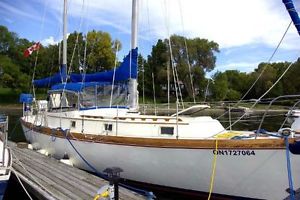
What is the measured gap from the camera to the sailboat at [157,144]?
24.2ft

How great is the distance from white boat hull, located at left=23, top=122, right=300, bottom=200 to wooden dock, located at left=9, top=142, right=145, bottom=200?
0.83 meters

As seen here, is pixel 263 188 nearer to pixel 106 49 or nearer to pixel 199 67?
pixel 106 49

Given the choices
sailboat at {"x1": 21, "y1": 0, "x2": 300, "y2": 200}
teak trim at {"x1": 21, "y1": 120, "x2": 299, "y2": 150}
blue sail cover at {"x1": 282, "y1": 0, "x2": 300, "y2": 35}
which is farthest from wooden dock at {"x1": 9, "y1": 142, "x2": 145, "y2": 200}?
blue sail cover at {"x1": 282, "y1": 0, "x2": 300, "y2": 35}

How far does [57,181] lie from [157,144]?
273cm

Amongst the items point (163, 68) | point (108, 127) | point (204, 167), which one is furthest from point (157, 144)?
point (163, 68)

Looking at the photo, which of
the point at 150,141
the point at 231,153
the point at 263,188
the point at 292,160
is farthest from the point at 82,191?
the point at 292,160

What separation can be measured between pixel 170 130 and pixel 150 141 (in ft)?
2.80

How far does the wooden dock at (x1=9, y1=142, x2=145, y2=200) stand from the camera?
777cm

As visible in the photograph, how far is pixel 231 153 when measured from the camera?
25.2 feet

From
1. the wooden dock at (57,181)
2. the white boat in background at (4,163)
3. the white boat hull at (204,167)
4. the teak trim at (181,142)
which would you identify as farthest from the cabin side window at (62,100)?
the white boat in background at (4,163)

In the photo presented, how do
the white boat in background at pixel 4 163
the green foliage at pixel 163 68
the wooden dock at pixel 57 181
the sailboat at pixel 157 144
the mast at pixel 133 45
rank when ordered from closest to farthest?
the white boat in background at pixel 4 163, the sailboat at pixel 157 144, the wooden dock at pixel 57 181, the mast at pixel 133 45, the green foliage at pixel 163 68

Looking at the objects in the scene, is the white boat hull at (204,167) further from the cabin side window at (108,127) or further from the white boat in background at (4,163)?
the white boat in background at (4,163)

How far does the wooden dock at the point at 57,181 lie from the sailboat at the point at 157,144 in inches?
28.9

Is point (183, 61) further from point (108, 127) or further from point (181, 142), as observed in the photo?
point (181, 142)
